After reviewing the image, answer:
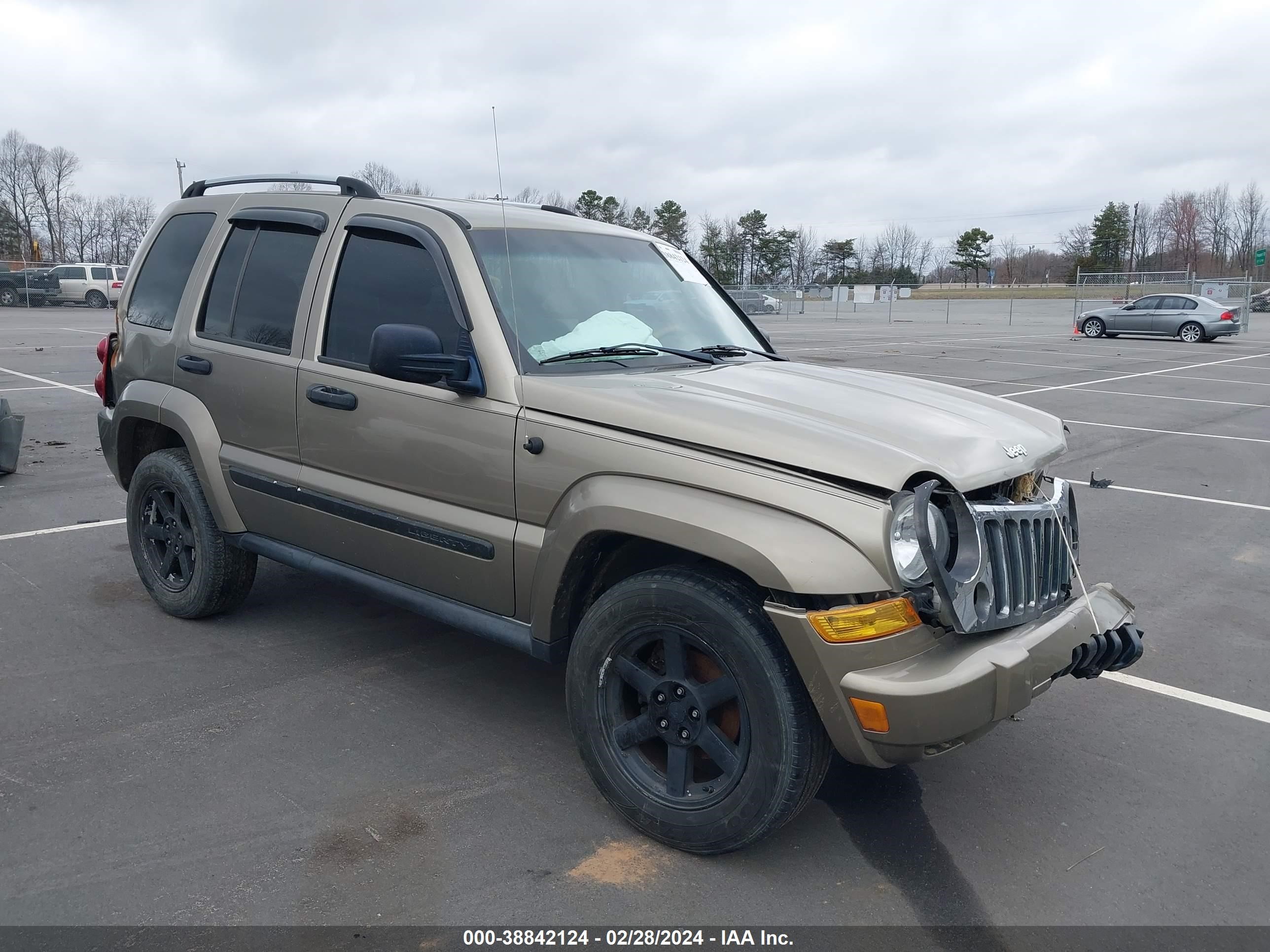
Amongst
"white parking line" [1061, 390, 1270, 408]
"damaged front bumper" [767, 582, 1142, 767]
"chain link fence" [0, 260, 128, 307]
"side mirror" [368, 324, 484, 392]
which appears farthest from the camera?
"chain link fence" [0, 260, 128, 307]

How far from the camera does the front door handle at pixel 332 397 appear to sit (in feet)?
13.1

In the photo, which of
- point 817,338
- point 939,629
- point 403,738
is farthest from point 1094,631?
point 817,338

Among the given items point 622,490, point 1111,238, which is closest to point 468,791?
point 622,490

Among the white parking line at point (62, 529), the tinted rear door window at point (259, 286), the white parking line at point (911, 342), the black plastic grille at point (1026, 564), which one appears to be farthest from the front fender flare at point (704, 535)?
the white parking line at point (911, 342)

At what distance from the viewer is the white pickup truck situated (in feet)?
128

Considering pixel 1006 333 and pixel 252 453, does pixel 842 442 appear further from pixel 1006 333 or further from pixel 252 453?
pixel 1006 333

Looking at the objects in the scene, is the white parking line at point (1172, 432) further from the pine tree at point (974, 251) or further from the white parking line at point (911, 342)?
the pine tree at point (974, 251)

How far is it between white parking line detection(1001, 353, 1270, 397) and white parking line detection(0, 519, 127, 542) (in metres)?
12.4

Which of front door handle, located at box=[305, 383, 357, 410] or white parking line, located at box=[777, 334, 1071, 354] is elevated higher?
front door handle, located at box=[305, 383, 357, 410]

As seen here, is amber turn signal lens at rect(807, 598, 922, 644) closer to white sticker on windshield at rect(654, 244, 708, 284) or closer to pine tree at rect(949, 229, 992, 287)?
white sticker on windshield at rect(654, 244, 708, 284)

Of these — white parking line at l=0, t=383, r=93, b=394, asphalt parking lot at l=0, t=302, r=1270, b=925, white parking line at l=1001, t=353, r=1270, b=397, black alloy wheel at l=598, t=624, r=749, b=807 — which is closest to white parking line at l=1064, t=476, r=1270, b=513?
asphalt parking lot at l=0, t=302, r=1270, b=925

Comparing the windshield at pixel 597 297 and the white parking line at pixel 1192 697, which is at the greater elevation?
the windshield at pixel 597 297

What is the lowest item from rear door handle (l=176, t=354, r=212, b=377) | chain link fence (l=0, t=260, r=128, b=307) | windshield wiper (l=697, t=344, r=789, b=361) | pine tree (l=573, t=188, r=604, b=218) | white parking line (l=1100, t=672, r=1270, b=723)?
white parking line (l=1100, t=672, r=1270, b=723)

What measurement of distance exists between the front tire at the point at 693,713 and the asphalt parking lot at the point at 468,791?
0.18 m
